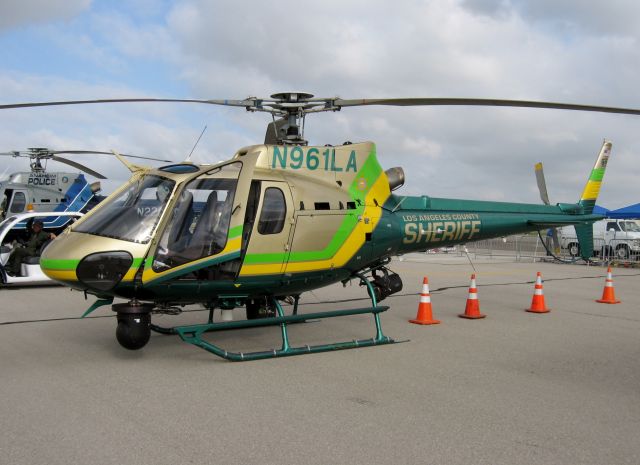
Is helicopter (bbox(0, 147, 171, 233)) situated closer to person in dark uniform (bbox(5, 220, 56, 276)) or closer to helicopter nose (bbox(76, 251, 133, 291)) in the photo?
person in dark uniform (bbox(5, 220, 56, 276))

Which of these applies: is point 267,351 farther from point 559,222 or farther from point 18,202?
point 18,202

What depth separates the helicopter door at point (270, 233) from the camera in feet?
23.4

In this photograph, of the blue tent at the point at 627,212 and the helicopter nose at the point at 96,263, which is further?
the blue tent at the point at 627,212

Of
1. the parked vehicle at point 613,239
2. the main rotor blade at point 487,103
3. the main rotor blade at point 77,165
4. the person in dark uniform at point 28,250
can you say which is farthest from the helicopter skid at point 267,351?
the parked vehicle at point 613,239

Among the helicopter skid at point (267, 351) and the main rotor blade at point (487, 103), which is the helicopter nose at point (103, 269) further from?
the main rotor blade at point (487, 103)

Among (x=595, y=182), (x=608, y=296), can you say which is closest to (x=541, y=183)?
(x=595, y=182)

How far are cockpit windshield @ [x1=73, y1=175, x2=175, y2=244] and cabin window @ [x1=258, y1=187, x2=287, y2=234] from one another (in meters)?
1.10

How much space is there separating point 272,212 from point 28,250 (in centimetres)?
884

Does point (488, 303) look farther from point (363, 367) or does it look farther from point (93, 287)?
point (93, 287)

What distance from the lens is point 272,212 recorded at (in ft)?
23.9

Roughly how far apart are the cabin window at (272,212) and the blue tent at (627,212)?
23.2 meters

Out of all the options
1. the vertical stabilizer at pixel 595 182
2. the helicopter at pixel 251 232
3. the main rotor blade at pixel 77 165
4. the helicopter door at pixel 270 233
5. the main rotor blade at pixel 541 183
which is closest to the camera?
the helicopter at pixel 251 232

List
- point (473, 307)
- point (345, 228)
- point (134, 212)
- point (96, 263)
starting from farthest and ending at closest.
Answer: point (473, 307)
point (345, 228)
point (134, 212)
point (96, 263)

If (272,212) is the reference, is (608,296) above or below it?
below
